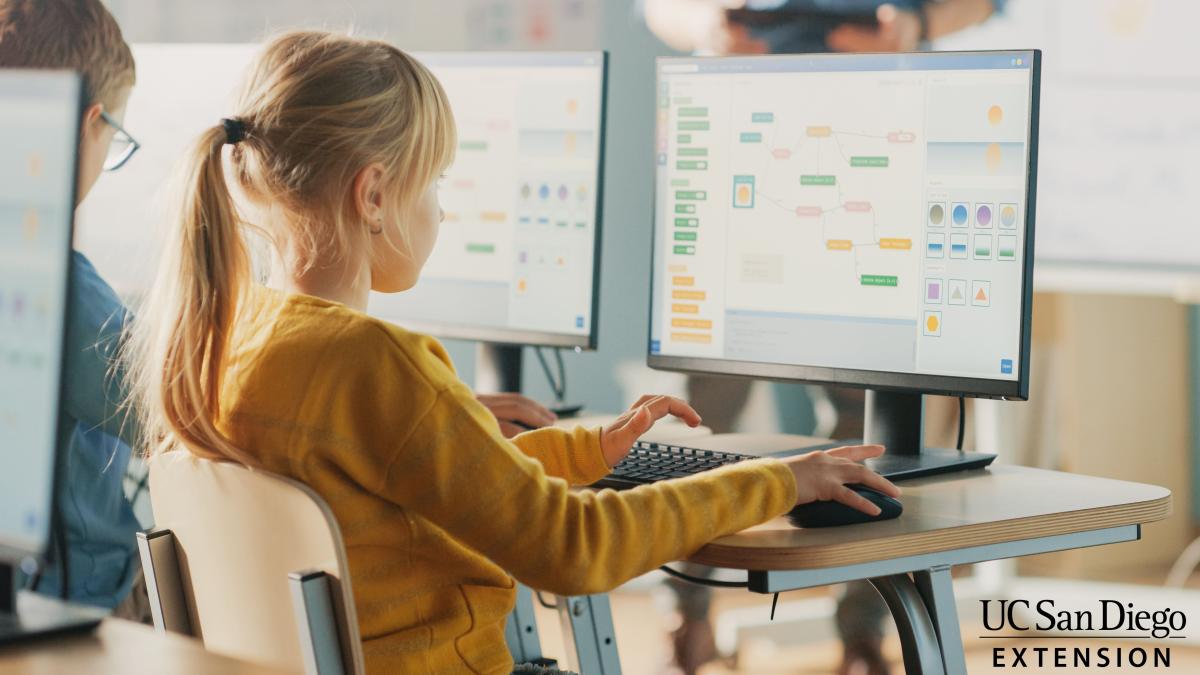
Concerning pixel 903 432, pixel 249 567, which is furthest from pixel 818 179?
pixel 249 567

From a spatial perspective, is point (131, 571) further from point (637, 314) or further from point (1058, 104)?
point (1058, 104)

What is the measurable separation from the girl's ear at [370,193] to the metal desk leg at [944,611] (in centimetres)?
58

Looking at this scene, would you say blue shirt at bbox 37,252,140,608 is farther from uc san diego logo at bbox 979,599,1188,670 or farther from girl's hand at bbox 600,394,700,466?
uc san diego logo at bbox 979,599,1188,670

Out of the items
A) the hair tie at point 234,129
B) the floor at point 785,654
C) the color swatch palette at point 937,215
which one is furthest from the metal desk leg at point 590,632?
the floor at point 785,654

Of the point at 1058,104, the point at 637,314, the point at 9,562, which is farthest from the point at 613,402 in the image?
the point at 9,562

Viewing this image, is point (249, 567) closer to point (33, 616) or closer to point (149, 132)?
point (33, 616)

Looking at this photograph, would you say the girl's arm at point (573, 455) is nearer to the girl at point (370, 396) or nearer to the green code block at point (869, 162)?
the girl at point (370, 396)

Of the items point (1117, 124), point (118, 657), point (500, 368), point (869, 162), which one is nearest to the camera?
point (118, 657)

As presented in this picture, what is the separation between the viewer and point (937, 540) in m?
1.20

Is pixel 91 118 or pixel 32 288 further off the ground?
pixel 91 118

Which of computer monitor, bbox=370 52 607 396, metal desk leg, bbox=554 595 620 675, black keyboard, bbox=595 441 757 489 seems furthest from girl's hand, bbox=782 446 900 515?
computer monitor, bbox=370 52 607 396

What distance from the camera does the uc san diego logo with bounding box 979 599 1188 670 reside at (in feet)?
9.05

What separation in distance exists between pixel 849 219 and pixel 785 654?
158 centimetres

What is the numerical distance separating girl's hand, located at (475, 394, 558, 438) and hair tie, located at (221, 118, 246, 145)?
55cm
